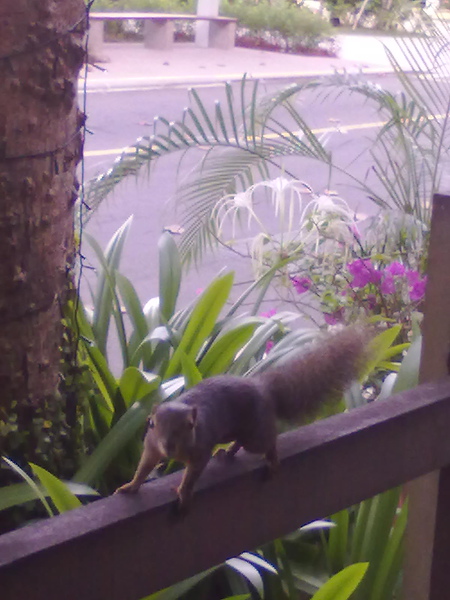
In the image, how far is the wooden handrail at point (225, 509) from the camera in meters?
0.70

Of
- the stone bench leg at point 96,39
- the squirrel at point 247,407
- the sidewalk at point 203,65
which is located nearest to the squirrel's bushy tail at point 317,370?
the squirrel at point 247,407

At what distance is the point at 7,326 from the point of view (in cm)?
164

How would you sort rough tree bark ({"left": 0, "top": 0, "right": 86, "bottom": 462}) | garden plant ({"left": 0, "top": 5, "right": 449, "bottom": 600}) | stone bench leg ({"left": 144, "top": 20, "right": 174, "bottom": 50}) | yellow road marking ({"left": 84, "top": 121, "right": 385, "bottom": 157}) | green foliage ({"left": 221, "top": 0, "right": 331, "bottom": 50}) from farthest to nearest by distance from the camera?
green foliage ({"left": 221, "top": 0, "right": 331, "bottom": 50}) < stone bench leg ({"left": 144, "top": 20, "right": 174, "bottom": 50}) < yellow road marking ({"left": 84, "top": 121, "right": 385, "bottom": 157}) < garden plant ({"left": 0, "top": 5, "right": 449, "bottom": 600}) < rough tree bark ({"left": 0, "top": 0, "right": 86, "bottom": 462})

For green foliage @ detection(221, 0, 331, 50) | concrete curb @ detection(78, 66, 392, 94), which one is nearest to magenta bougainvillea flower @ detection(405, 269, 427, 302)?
concrete curb @ detection(78, 66, 392, 94)

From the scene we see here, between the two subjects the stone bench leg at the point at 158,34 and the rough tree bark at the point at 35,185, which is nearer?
the rough tree bark at the point at 35,185

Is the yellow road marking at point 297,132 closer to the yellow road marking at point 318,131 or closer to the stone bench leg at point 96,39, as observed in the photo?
the yellow road marking at point 318,131

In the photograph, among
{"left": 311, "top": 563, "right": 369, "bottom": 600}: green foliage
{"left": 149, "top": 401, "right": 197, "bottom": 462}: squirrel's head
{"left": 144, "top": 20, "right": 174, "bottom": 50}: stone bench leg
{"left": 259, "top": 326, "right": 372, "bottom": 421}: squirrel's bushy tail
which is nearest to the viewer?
{"left": 149, "top": 401, "right": 197, "bottom": 462}: squirrel's head

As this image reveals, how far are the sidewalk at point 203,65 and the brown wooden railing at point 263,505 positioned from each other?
8.38 metres

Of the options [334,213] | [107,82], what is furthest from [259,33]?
[334,213]

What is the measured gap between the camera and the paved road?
4.79m

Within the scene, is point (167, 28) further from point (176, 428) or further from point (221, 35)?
point (176, 428)

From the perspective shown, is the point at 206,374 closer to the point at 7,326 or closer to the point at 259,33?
the point at 7,326

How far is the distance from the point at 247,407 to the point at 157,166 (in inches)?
233

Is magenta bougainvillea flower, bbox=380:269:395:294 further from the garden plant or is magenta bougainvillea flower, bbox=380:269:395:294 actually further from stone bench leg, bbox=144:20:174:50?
stone bench leg, bbox=144:20:174:50
